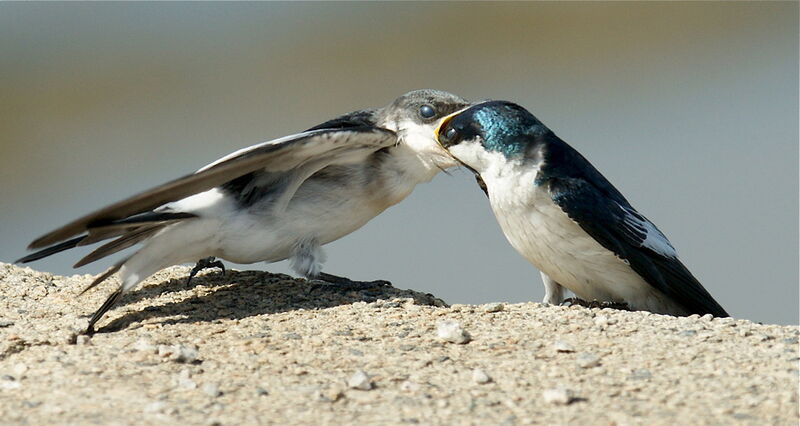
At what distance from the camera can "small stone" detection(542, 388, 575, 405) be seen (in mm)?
3725

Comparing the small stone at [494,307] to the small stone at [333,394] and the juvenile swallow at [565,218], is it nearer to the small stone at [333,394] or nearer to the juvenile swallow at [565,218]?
the juvenile swallow at [565,218]

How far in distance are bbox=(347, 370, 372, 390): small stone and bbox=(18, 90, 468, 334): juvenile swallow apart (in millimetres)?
1520

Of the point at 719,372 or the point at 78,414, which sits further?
the point at 719,372

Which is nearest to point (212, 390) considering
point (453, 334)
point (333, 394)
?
point (333, 394)

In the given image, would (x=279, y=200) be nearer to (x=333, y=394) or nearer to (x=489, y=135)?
(x=489, y=135)

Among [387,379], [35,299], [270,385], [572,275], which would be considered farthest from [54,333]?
[572,275]

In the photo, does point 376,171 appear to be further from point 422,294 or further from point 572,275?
point 572,275

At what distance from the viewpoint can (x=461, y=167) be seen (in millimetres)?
6152

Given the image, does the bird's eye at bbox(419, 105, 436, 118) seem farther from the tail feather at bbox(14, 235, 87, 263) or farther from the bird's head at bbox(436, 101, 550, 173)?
the tail feather at bbox(14, 235, 87, 263)

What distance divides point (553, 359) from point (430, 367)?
492mm

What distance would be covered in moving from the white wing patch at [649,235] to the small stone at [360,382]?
2.20 meters

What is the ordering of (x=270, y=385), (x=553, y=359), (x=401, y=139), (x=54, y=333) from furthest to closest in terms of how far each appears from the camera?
(x=401, y=139) < (x=54, y=333) < (x=553, y=359) < (x=270, y=385)

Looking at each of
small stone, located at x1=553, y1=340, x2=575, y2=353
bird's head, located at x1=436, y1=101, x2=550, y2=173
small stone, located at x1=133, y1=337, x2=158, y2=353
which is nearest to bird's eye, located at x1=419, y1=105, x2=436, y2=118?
bird's head, located at x1=436, y1=101, x2=550, y2=173

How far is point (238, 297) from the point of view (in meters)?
5.62
